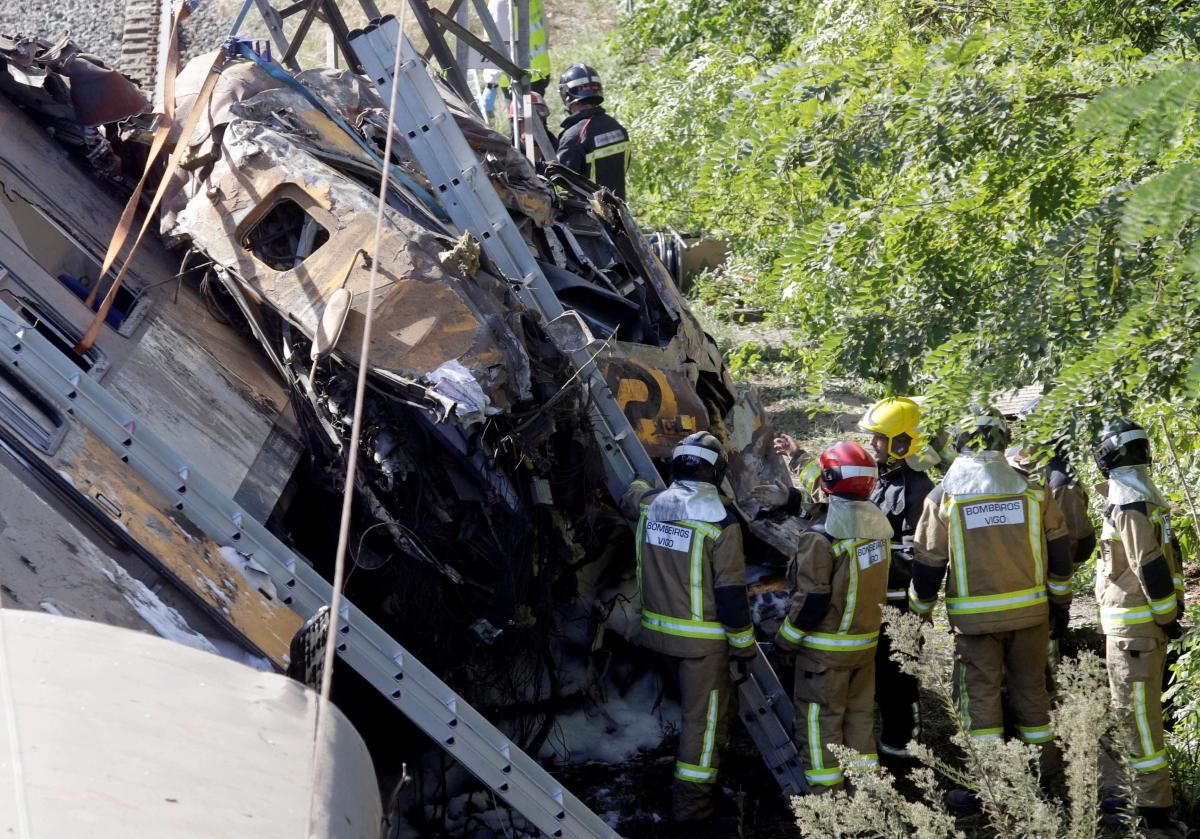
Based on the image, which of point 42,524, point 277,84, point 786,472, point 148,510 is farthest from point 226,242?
point 786,472

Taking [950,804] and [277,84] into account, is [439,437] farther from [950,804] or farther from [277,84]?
[950,804]

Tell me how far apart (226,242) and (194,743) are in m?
3.49

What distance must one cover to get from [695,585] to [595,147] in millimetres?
5040

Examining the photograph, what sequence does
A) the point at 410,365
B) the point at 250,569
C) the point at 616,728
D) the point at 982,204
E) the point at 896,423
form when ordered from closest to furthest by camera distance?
1. the point at 250,569
2. the point at 410,365
3. the point at 982,204
4. the point at 616,728
5. the point at 896,423

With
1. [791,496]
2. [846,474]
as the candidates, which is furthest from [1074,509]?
[846,474]

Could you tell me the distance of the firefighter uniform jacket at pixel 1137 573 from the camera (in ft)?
17.0

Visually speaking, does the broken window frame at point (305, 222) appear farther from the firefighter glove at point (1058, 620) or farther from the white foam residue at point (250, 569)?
the firefighter glove at point (1058, 620)

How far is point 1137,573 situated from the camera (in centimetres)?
521

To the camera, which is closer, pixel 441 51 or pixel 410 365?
pixel 410 365

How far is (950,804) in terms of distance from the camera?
5.53 m

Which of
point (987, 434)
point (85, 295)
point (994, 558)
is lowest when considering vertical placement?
point (994, 558)

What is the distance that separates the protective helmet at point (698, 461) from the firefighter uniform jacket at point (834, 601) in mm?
454

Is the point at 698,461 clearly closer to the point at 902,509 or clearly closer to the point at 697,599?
the point at 697,599

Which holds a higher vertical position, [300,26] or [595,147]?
[300,26]
